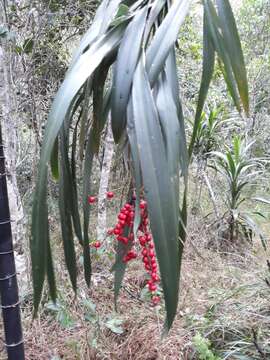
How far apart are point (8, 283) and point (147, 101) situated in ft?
2.41

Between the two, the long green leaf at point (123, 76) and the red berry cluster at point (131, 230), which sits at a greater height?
the long green leaf at point (123, 76)

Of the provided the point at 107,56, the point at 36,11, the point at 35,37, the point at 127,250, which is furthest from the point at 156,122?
the point at 36,11

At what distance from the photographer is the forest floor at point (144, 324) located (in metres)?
1.58

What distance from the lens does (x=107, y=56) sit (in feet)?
1.75

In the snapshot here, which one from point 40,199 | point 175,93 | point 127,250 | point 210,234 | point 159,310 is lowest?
point 159,310

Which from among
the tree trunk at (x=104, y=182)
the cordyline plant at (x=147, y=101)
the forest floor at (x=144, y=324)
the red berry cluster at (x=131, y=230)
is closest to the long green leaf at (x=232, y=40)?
the cordyline plant at (x=147, y=101)

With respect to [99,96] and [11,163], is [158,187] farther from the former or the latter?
[11,163]

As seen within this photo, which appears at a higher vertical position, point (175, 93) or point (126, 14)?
point (126, 14)

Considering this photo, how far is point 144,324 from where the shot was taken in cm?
176

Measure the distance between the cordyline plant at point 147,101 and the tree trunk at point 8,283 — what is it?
35cm

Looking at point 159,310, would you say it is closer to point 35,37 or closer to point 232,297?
point 232,297

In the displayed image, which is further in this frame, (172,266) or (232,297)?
(232,297)

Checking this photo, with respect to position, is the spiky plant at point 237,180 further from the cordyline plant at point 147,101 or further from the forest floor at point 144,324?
the cordyline plant at point 147,101

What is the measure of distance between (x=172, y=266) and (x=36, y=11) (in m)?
2.26
